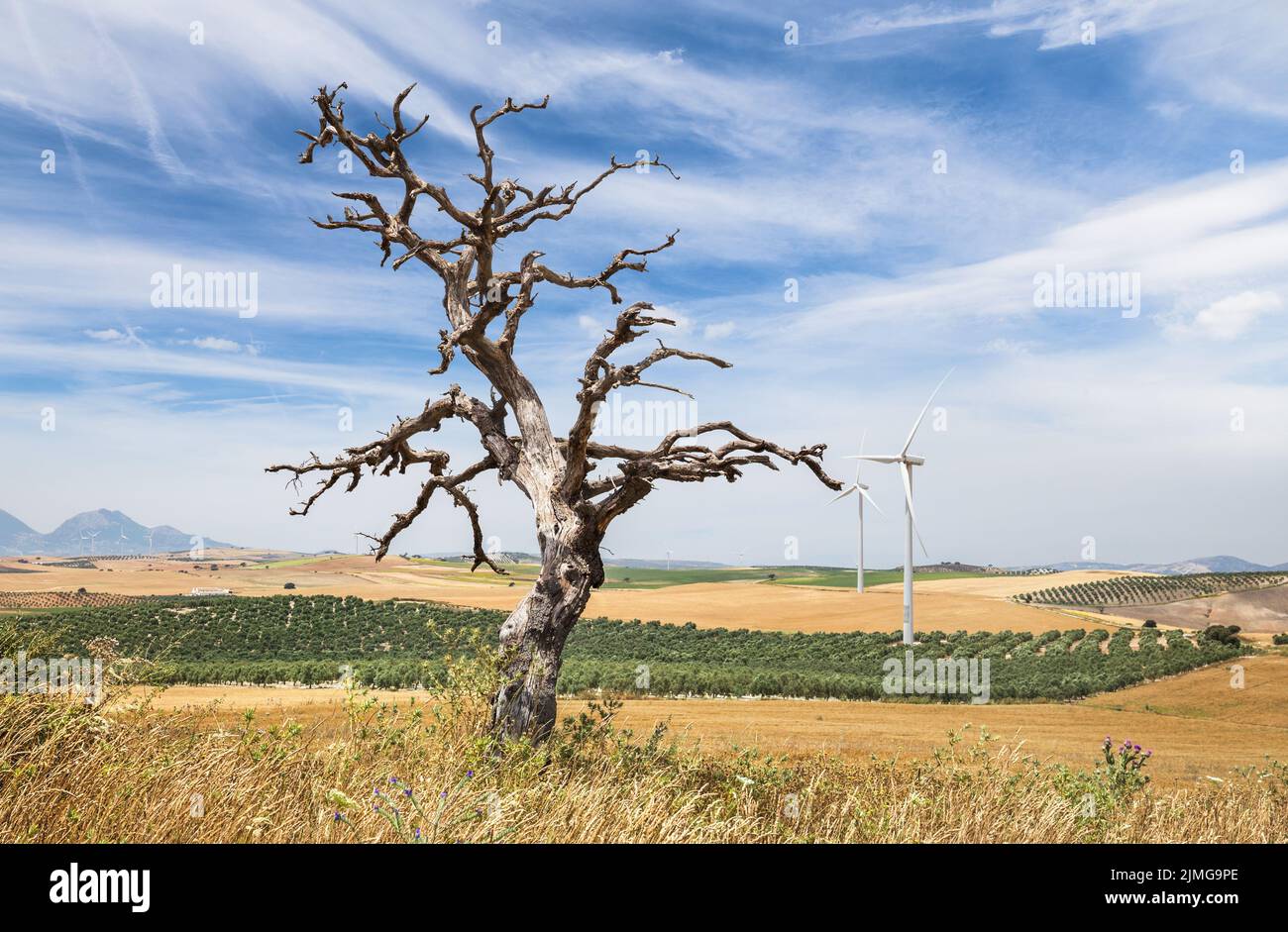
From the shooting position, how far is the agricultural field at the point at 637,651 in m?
40.5

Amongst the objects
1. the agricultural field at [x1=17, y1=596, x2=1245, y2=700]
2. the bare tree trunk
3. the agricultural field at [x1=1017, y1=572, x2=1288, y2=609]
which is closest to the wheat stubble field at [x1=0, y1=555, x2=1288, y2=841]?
the bare tree trunk

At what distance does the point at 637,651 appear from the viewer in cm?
5894

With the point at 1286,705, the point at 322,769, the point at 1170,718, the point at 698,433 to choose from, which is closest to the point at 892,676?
the point at 1170,718

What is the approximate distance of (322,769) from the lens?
24.7ft

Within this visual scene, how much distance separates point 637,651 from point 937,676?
21823 millimetres

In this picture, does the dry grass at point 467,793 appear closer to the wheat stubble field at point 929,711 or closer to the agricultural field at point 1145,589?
the wheat stubble field at point 929,711

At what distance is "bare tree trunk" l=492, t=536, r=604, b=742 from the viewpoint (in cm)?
983

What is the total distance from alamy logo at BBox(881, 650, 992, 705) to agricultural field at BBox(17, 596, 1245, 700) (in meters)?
0.52

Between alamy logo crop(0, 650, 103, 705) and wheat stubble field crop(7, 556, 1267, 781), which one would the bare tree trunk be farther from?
alamy logo crop(0, 650, 103, 705)

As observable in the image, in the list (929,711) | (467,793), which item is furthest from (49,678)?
(929,711)

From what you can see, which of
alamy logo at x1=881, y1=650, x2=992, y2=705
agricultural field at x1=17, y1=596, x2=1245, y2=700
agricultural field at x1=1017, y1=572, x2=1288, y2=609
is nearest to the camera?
alamy logo at x1=881, y1=650, x2=992, y2=705
